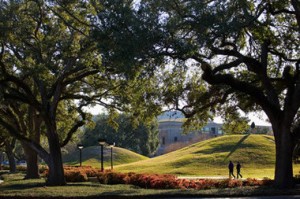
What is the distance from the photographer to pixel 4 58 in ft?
83.5

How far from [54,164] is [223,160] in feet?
101

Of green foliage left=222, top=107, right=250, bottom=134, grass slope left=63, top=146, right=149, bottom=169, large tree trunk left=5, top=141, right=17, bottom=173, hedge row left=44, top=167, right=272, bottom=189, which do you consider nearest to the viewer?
hedge row left=44, top=167, right=272, bottom=189

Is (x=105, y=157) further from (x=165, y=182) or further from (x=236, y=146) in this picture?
(x=165, y=182)

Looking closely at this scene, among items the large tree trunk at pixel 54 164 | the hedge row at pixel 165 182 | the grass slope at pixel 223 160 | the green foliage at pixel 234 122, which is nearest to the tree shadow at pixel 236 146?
the grass slope at pixel 223 160

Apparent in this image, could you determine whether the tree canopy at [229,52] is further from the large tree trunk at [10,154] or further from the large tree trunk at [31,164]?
the large tree trunk at [10,154]

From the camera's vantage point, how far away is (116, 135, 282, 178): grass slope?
4813 cm

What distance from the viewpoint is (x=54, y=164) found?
991 inches

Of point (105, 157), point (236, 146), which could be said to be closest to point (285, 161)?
point (236, 146)

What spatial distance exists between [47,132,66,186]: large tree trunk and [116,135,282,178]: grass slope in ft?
74.1

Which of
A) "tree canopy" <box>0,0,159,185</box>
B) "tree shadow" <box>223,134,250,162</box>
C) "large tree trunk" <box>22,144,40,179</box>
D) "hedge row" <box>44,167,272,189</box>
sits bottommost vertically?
"hedge row" <box>44,167,272,189</box>

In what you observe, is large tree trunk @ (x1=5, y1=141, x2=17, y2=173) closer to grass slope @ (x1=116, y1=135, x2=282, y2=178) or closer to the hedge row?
grass slope @ (x1=116, y1=135, x2=282, y2=178)

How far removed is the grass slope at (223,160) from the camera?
48.1m

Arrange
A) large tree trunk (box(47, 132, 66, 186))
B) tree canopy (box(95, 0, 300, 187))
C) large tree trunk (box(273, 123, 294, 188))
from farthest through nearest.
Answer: large tree trunk (box(47, 132, 66, 186)) < large tree trunk (box(273, 123, 294, 188)) < tree canopy (box(95, 0, 300, 187))

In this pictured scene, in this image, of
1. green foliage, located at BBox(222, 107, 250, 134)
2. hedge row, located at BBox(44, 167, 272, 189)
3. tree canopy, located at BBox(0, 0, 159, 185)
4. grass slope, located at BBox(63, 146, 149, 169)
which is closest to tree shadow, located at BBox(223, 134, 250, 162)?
grass slope, located at BBox(63, 146, 149, 169)
